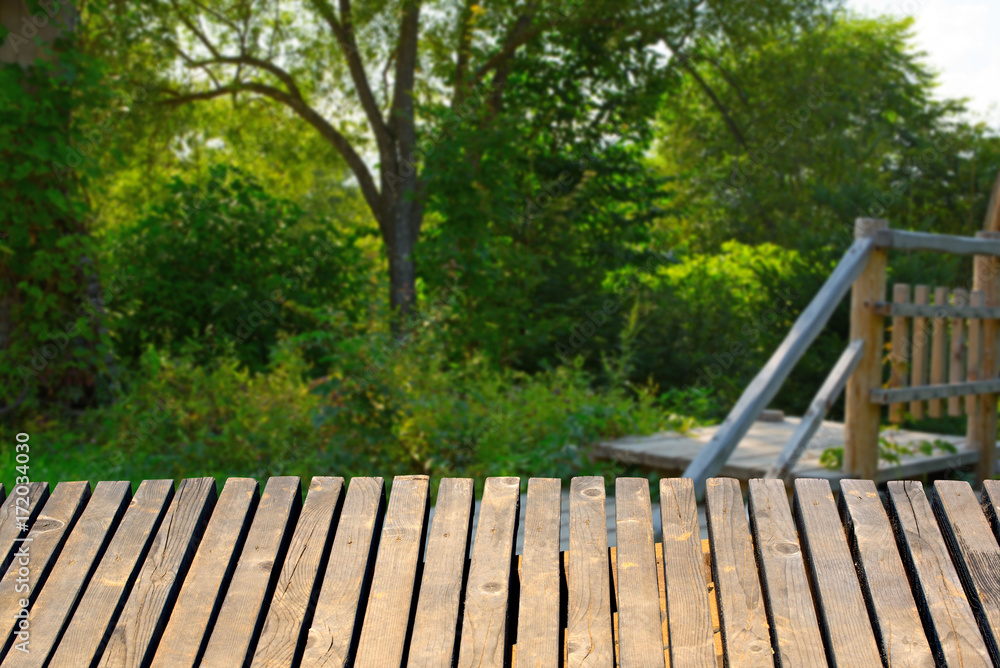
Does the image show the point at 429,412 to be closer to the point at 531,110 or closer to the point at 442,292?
the point at 442,292

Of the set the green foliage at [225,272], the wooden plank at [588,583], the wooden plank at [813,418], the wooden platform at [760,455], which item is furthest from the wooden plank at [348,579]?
the green foliage at [225,272]

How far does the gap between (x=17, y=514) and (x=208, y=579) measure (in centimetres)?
52

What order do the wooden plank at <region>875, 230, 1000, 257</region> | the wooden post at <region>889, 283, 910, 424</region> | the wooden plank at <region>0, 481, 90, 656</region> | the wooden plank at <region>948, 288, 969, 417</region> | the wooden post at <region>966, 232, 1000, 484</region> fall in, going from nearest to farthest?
the wooden plank at <region>0, 481, 90, 656</region>
the wooden plank at <region>875, 230, 1000, 257</region>
the wooden post at <region>889, 283, 910, 424</region>
the wooden plank at <region>948, 288, 969, 417</region>
the wooden post at <region>966, 232, 1000, 484</region>

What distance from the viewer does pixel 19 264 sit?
21.8ft

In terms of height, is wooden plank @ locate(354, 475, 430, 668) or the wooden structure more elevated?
wooden plank @ locate(354, 475, 430, 668)

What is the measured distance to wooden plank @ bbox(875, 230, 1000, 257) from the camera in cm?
504

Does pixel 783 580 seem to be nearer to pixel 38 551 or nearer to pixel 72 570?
pixel 72 570

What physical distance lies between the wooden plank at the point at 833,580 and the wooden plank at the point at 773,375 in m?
2.36

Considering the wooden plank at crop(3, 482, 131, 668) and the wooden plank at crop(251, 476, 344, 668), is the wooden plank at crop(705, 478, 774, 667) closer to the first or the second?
the wooden plank at crop(251, 476, 344, 668)

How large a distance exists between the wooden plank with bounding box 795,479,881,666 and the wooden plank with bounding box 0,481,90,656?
1.46m

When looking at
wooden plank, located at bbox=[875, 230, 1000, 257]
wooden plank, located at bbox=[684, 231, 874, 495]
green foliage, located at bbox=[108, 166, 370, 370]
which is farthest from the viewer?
green foliage, located at bbox=[108, 166, 370, 370]

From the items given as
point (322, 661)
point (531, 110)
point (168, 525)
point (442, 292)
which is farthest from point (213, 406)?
point (531, 110)

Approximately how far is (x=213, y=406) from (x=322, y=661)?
5197mm

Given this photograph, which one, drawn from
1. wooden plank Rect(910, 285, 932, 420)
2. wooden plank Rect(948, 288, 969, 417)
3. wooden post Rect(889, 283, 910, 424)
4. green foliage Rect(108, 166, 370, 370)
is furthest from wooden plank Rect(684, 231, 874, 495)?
green foliage Rect(108, 166, 370, 370)
